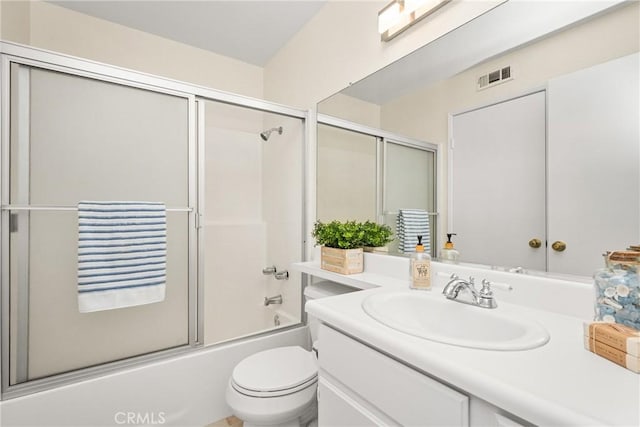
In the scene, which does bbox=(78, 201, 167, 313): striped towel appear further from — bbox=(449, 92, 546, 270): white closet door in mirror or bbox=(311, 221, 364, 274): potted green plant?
bbox=(449, 92, 546, 270): white closet door in mirror

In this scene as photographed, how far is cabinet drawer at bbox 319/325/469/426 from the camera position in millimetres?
559

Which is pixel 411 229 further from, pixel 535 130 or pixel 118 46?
pixel 118 46

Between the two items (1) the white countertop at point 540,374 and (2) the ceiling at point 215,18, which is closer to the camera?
(1) the white countertop at point 540,374

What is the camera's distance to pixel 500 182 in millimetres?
1030

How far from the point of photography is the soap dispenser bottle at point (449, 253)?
116 centimetres

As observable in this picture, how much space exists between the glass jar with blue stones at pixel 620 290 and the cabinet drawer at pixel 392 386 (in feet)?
1.22

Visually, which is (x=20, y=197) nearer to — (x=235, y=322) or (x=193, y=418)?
(x=193, y=418)

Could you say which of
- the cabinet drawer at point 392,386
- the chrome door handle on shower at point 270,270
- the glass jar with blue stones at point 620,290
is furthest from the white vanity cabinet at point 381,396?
the chrome door handle on shower at point 270,270

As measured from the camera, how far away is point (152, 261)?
1.45 meters

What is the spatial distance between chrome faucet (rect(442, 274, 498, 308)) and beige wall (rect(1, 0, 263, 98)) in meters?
2.33

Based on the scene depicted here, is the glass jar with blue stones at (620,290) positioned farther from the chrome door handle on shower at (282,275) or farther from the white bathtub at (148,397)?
the chrome door handle on shower at (282,275)

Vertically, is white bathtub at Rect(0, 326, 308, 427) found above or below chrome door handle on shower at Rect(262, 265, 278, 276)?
below

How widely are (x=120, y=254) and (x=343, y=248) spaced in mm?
1034

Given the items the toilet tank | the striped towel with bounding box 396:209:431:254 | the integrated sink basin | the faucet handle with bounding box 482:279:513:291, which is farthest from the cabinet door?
the toilet tank
